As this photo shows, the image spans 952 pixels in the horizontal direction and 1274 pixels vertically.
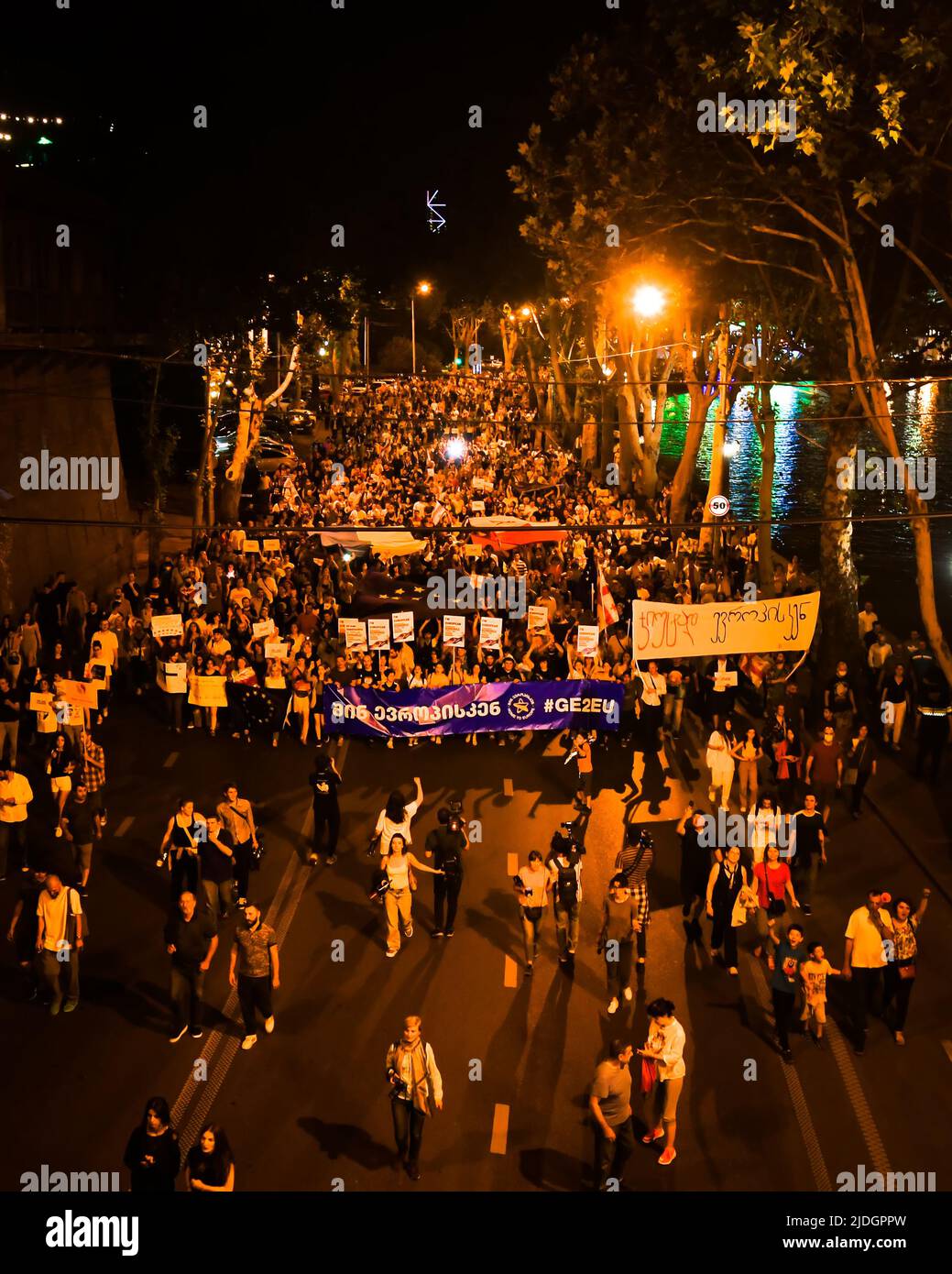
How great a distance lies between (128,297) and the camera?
29.7 m

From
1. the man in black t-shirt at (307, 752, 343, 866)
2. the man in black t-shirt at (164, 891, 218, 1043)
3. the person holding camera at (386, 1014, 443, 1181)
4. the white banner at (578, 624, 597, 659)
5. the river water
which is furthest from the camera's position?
the river water

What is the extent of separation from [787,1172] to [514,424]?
156ft

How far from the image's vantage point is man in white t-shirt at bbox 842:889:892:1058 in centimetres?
1021

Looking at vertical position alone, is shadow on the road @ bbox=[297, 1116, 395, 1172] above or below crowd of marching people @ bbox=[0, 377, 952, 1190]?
below

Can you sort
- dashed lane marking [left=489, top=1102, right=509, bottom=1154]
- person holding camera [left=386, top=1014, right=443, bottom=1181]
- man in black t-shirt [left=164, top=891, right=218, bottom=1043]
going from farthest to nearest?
man in black t-shirt [left=164, top=891, right=218, bottom=1043] < dashed lane marking [left=489, top=1102, right=509, bottom=1154] < person holding camera [left=386, top=1014, right=443, bottom=1181]

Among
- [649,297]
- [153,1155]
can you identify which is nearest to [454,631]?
[649,297]

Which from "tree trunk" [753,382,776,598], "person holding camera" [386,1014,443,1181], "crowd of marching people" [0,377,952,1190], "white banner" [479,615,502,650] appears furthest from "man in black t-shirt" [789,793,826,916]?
"tree trunk" [753,382,776,598]

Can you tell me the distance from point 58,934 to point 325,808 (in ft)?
12.5

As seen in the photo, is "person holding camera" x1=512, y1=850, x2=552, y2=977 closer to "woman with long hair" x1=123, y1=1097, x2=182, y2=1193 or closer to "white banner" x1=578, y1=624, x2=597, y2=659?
"woman with long hair" x1=123, y1=1097, x2=182, y2=1193

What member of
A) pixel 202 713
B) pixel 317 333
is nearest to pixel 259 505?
pixel 317 333

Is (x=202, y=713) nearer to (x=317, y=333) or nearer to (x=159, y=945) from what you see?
(x=159, y=945)

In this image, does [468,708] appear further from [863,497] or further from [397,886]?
[863,497]

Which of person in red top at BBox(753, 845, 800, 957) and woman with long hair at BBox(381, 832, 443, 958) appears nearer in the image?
woman with long hair at BBox(381, 832, 443, 958)

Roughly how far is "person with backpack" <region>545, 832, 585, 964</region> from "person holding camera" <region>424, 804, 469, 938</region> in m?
0.88
